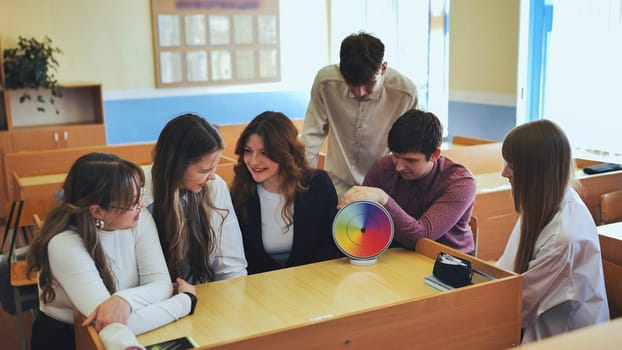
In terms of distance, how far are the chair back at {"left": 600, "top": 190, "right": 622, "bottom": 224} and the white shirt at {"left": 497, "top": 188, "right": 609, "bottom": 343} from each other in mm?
1188

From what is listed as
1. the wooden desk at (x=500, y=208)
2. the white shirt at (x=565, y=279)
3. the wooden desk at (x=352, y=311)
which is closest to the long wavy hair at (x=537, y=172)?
the white shirt at (x=565, y=279)

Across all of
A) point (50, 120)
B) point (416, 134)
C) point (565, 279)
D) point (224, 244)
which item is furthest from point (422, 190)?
point (50, 120)

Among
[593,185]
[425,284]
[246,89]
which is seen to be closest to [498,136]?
[593,185]

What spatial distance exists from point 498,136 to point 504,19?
0.92 m

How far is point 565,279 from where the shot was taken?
1.91 meters

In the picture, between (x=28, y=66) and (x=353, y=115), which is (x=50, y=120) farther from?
(x=353, y=115)

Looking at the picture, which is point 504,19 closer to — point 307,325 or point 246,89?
point 246,89

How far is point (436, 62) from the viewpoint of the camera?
19.8ft

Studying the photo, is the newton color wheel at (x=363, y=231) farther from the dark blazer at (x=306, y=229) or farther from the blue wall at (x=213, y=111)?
the blue wall at (x=213, y=111)

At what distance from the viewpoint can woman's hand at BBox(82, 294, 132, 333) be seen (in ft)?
5.15

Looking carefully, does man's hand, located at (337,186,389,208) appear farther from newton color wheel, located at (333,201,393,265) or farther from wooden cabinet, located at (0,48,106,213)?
wooden cabinet, located at (0,48,106,213)

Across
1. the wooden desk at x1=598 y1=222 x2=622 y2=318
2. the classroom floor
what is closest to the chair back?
the wooden desk at x1=598 y1=222 x2=622 y2=318

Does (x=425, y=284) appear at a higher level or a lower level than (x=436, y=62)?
lower

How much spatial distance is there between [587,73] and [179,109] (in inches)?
159
